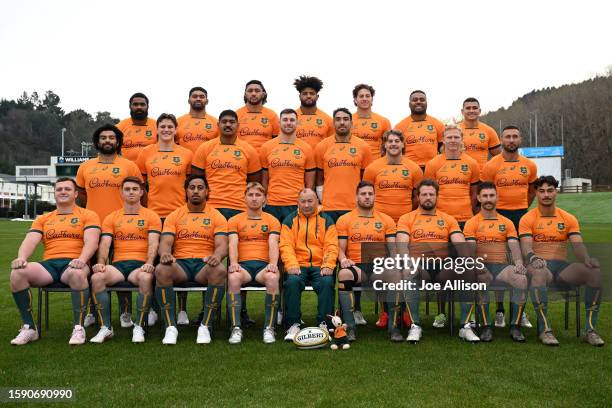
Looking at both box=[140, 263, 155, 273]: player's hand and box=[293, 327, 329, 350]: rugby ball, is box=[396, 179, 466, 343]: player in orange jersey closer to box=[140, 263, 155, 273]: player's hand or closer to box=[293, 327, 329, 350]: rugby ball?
box=[293, 327, 329, 350]: rugby ball

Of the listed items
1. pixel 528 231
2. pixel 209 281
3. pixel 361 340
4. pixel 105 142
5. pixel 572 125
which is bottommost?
pixel 361 340

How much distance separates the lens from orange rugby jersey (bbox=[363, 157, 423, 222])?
22.9 feet

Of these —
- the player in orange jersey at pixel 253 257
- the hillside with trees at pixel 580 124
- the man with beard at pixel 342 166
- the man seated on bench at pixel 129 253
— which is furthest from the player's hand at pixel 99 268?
the hillside with trees at pixel 580 124

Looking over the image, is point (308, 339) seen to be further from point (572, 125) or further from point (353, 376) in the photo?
point (572, 125)

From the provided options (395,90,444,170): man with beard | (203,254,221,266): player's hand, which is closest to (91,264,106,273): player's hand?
(203,254,221,266): player's hand

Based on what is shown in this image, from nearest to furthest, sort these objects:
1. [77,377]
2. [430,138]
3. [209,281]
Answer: [77,377]
[209,281]
[430,138]

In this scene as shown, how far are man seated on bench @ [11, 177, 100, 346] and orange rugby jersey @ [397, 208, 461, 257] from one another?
3.30 m

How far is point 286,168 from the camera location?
7160mm

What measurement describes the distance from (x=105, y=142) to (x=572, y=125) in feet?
291

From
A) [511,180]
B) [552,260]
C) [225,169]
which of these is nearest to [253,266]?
[225,169]

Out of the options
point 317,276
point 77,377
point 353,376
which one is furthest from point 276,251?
point 77,377

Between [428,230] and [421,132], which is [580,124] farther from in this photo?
[428,230]

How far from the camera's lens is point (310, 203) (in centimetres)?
638

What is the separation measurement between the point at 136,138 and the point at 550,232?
5157 millimetres
